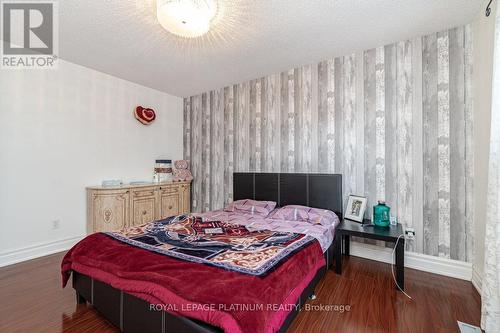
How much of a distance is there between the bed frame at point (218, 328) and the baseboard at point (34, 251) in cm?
158

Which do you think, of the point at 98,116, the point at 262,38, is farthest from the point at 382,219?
the point at 98,116

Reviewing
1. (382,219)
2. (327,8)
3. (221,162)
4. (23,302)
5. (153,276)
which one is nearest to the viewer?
(153,276)

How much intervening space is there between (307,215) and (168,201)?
8.76 feet

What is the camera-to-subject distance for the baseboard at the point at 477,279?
2.12 meters

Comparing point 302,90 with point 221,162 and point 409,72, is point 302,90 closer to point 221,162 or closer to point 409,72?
point 409,72

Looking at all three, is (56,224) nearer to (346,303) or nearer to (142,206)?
(142,206)

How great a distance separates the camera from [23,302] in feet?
6.53

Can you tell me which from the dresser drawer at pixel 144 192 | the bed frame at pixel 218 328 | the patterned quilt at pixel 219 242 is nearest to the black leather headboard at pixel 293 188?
the bed frame at pixel 218 328

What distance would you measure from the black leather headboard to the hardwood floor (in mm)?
911

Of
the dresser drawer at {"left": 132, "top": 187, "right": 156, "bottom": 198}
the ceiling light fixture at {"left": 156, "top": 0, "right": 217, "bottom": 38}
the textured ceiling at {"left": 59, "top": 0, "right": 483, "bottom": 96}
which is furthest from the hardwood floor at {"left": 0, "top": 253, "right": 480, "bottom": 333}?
the textured ceiling at {"left": 59, "top": 0, "right": 483, "bottom": 96}

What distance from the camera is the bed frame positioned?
4.37ft

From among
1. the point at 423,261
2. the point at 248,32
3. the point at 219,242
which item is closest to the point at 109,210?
the point at 219,242

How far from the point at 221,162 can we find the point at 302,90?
1.95 m

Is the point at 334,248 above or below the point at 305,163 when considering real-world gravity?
below
